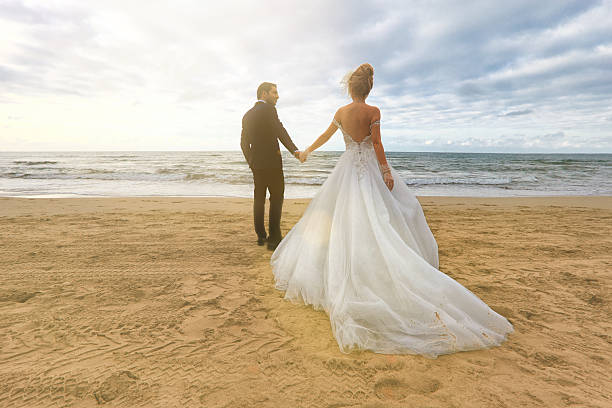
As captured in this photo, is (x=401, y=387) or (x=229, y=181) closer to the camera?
(x=401, y=387)

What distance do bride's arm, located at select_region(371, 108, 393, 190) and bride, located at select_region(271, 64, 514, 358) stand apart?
0.01 metres

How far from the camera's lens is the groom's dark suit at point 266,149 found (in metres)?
4.79

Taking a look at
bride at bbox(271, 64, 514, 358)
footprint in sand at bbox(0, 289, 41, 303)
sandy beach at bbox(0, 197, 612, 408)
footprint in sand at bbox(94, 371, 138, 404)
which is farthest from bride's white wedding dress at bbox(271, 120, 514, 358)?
footprint in sand at bbox(0, 289, 41, 303)

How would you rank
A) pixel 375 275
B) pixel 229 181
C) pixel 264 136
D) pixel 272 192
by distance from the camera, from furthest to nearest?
1. pixel 229 181
2. pixel 272 192
3. pixel 264 136
4. pixel 375 275

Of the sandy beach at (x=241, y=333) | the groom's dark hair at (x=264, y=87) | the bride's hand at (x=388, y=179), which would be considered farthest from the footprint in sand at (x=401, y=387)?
the groom's dark hair at (x=264, y=87)

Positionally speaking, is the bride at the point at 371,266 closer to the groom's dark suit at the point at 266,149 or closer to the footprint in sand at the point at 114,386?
the groom's dark suit at the point at 266,149

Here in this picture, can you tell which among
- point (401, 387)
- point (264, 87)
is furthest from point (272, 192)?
point (401, 387)

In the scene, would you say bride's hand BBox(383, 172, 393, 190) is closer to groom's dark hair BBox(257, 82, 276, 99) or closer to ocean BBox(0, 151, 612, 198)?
groom's dark hair BBox(257, 82, 276, 99)

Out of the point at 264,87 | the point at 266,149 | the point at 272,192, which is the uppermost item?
the point at 264,87

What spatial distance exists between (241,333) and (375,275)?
1.33 meters

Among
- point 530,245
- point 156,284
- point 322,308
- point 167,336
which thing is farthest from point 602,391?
point 156,284

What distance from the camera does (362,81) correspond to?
3164 mm

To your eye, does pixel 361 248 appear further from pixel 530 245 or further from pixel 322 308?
pixel 530 245

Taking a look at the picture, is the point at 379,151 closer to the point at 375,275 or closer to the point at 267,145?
the point at 375,275
